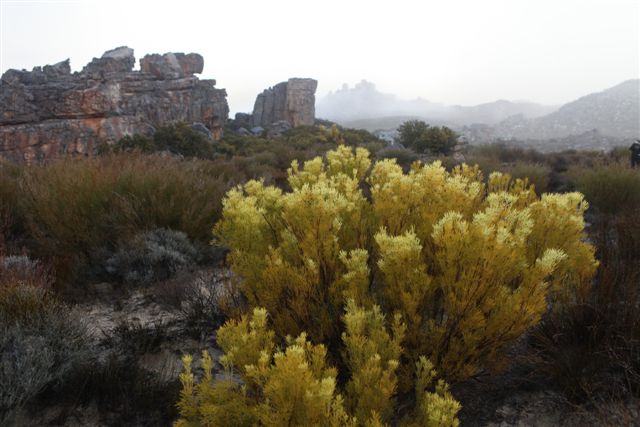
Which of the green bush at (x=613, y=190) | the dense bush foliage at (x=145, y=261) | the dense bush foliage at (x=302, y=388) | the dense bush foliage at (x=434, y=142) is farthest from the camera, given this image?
the dense bush foliage at (x=434, y=142)

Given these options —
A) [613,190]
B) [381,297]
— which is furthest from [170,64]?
[381,297]

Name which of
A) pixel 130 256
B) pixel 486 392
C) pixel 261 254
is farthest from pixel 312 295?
pixel 130 256

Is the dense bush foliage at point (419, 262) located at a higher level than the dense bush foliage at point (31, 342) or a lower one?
higher

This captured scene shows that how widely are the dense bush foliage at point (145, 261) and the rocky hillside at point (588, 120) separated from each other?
292ft

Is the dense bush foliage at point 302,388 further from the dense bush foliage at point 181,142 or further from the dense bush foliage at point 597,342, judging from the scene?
the dense bush foliage at point 181,142

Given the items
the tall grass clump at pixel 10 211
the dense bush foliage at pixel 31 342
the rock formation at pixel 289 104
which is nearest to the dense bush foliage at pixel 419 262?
the dense bush foliage at pixel 31 342

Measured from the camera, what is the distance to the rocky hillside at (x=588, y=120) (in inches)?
3450

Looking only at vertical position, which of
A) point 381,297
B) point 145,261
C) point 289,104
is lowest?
point 145,261

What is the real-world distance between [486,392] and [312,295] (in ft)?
3.86

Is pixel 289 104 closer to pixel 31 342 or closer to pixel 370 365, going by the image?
pixel 31 342

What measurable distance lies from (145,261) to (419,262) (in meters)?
2.96

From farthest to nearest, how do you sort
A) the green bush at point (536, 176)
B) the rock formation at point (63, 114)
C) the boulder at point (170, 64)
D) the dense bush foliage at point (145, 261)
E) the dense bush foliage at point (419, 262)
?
1. the boulder at point (170, 64)
2. the rock formation at point (63, 114)
3. the green bush at point (536, 176)
4. the dense bush foliage at point (145, 261)
5. the dense bush foliage at point (419, 262)

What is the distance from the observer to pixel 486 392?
7.41ft

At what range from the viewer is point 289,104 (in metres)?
62.6
